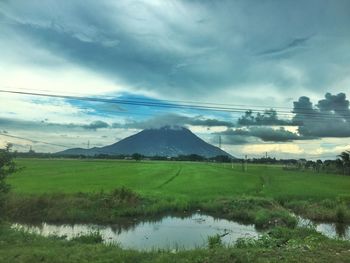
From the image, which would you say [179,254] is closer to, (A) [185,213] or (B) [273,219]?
(B) [273,219]

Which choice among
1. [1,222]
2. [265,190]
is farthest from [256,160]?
[1,222]

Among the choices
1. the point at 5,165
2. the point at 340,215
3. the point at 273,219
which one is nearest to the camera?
the point at 5,165

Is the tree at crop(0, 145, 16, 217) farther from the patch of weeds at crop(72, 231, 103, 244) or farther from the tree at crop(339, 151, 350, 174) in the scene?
the tree at crop(339, 151, 350, 174)

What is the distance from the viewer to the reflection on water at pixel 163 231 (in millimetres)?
21922

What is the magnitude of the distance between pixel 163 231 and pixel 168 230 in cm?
47

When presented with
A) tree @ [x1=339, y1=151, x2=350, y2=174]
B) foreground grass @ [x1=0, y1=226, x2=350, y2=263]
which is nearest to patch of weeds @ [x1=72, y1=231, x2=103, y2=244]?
foreground grass @ [x1=0, y1=226, x2=350, y2=263]

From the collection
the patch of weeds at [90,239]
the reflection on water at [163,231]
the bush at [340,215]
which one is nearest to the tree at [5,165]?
the reflection on water at [163,231]

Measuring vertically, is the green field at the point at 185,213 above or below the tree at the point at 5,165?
below

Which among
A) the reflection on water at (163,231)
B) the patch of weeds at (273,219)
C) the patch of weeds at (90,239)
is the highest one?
the patch of weeds at (273,219)

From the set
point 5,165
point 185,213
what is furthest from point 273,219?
point 5,165

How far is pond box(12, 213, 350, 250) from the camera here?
72.7 feet

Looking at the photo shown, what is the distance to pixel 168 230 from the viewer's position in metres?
25.5

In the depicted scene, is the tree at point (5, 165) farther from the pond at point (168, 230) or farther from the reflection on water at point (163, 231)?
the pond at point (168, 230)

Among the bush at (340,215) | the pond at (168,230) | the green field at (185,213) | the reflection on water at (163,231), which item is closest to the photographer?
the green field at (185,213)
